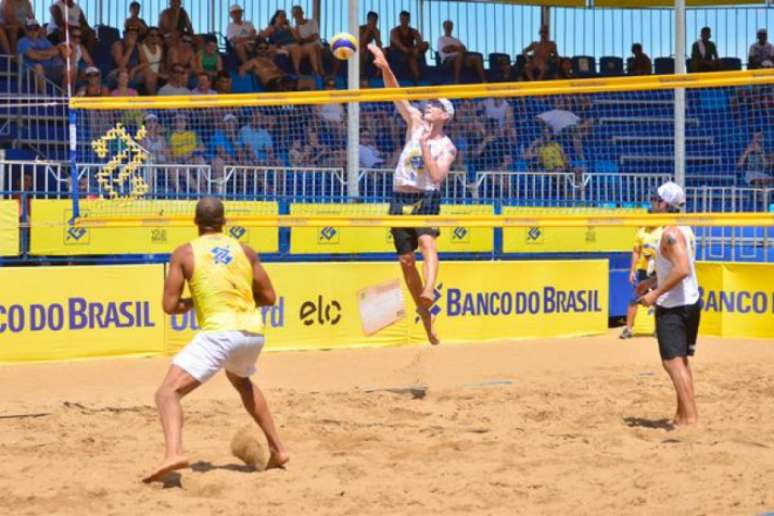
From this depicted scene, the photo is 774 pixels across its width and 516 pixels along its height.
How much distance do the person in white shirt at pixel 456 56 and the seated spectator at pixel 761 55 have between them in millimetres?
5033

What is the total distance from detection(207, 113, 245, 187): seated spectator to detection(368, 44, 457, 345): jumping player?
173 inches

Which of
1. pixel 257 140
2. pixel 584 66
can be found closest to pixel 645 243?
pixel 257 140

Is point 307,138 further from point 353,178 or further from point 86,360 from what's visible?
point 86,360

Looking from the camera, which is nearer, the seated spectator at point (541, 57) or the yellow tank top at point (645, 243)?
the yellow tank top at point (645, 243)

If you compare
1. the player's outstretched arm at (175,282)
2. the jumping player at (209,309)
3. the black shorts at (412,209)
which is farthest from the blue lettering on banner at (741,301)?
the player's outstretched arm at (175,282)

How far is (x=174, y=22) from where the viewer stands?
20.0 metres

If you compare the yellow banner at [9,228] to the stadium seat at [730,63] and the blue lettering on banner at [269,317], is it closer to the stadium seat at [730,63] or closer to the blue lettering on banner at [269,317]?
the blue lettering on banner at [269,317]

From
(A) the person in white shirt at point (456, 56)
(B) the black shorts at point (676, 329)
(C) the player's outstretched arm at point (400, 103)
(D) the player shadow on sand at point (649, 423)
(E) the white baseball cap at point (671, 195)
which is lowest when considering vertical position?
(D) the player shadow on sand at point (649, 423)

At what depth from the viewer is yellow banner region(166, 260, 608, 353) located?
14367 millimetres

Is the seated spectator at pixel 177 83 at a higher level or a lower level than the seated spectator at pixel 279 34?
lower

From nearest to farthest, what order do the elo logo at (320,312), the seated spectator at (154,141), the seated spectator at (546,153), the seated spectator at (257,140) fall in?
the seated spectator at (154,141)
the elo logo at (320,312)
the seated spectator at (257,140)
the seated spectator at (546,153)

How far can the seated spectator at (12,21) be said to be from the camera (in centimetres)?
1791

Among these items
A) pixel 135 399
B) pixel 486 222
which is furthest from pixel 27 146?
pixel 486 222

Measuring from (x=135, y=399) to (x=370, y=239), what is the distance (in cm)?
601
